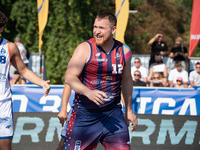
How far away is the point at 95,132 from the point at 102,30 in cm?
118

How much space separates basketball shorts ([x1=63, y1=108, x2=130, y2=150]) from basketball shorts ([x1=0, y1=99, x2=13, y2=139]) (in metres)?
0.70

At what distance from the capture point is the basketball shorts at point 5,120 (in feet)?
12.0

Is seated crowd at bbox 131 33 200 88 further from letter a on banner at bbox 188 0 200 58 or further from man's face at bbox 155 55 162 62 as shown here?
letter a on banner at bbox 188 0 200 58

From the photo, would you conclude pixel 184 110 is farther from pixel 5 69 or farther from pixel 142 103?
pixel 5 69

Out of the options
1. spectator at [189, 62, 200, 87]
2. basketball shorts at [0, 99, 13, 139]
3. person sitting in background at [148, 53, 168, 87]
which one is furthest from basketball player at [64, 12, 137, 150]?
spectator at [189, 62, 200, 87]

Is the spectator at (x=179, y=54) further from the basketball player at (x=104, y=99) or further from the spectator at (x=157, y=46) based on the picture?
the basketball player at (x=104, y=99)

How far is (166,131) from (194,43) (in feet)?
15.0

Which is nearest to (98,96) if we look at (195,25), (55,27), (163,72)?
(163,72)

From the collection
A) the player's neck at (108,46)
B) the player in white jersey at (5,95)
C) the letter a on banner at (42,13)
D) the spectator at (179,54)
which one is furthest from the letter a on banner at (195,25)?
the player in white jersey at (5,95)

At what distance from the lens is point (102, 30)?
3.56 metres

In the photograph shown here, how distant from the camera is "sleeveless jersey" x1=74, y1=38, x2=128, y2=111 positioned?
356cm

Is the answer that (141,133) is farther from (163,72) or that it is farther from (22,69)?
(163,72)

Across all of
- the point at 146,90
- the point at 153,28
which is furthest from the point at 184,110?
the point at 153,28

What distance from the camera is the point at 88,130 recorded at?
359 cm
